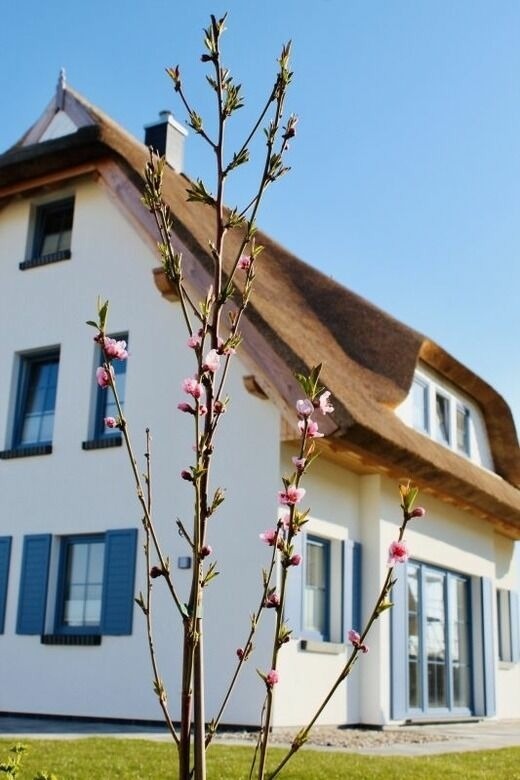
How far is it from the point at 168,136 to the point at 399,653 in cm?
817

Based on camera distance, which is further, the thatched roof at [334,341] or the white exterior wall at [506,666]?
the white exterior wall at [506,666]

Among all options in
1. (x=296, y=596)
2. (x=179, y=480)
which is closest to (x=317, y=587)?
(x=296, y=596)

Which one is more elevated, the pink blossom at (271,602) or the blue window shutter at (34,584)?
the blue window shutter at (34,584)

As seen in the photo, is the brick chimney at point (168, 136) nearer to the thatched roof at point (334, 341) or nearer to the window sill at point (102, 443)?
the thatched roof at point (334, 341)

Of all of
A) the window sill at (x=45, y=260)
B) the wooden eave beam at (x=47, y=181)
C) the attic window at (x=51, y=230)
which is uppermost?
the wooden eave beam at (x=47, y=181)

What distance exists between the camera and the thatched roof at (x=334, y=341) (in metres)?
9.29

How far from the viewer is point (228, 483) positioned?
31.4 feet

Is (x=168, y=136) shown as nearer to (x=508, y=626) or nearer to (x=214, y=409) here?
(x=508, y=626)

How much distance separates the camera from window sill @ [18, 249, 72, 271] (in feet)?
38.0

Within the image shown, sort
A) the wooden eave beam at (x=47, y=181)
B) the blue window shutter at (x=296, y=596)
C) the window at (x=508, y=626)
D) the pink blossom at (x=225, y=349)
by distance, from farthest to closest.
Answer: the window at (x=508, y=626) → the wooden eave beam at (x=47, y=181) → the blue window shutter at (x=296, y=596) → the pink blossom at (x=225, y=349)

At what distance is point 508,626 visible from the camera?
14.9 m

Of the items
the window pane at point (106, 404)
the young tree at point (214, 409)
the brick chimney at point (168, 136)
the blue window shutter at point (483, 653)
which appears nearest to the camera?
the young tree at point (214, 409)

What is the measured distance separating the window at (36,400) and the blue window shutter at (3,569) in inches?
41.7

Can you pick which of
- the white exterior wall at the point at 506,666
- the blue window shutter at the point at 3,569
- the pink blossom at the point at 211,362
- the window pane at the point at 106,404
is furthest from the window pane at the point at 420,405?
the pink blossom at the point at 211,362
